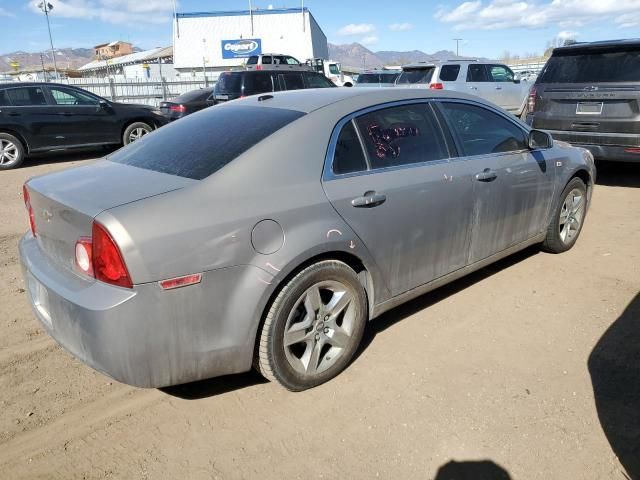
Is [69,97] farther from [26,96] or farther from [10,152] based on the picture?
[10,152]

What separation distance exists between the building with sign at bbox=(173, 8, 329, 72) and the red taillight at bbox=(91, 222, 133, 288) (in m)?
52.3

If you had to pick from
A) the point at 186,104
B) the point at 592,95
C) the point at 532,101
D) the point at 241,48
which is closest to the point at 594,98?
the point at 592,95

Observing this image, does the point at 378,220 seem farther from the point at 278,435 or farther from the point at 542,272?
the point at 542,272

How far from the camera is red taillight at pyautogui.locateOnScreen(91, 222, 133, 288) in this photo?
227 centimetres

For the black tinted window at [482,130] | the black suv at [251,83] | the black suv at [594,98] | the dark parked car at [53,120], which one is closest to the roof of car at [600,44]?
the black suv at [594,98]

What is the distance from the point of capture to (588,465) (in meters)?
2.43

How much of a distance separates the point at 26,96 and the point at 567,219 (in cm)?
990

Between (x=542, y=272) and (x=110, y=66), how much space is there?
265ft

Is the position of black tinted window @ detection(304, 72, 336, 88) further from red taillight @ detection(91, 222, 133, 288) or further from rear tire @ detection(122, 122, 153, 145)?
red taillight @ detection(91, 222, 133, 288)

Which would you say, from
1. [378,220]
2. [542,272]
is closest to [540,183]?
[542,272]

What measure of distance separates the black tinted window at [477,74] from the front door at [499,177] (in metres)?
10.6

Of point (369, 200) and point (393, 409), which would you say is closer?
point (393, 409)

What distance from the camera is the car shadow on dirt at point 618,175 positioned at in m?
8.05

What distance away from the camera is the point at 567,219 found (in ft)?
16.3
